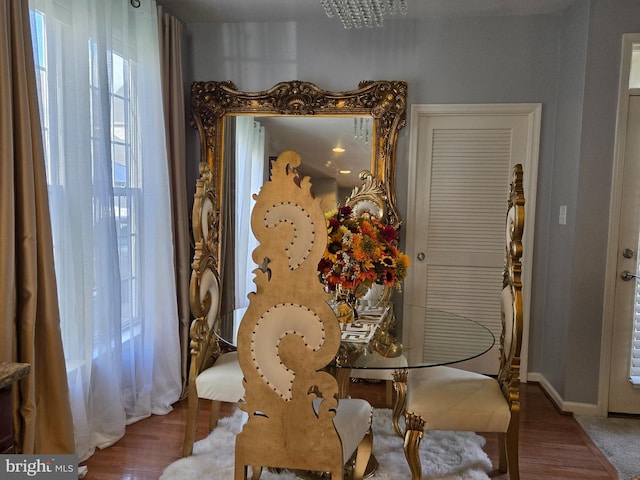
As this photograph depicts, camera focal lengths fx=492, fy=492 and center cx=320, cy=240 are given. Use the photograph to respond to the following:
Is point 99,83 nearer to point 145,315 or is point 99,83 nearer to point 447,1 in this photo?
point 145,315

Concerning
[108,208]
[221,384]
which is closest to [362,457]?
[221,384]

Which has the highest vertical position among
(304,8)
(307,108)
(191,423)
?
(304,8)

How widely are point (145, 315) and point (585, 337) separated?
2.74 m

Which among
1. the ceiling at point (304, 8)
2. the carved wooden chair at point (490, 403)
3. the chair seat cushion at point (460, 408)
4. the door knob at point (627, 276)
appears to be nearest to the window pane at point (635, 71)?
the ceiling at point (304, 8)

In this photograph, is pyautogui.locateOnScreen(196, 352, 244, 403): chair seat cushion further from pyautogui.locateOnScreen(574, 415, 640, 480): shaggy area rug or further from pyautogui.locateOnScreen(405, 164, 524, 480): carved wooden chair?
pyautogui.locateOnScreen(574, 415, 640, 480): shaggy area rug

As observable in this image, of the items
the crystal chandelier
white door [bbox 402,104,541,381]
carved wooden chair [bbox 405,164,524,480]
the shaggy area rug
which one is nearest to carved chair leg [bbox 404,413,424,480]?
carved wooden chair [bbox 405,164,524,480]

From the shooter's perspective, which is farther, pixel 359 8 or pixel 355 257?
pixel 359 8

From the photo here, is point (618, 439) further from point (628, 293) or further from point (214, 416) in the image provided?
point (214, 416)

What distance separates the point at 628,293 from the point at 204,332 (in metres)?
2.53

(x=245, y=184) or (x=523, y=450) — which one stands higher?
(x=245, y=184)

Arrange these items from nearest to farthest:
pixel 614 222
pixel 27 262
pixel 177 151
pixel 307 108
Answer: pixel 27 262 < pixel 614 222 < pixel 177 151 < pixel 307 108

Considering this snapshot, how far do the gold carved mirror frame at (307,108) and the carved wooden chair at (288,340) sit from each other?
212 cm

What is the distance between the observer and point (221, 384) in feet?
7.59

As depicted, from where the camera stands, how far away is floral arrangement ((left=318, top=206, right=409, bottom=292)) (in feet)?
6.94
